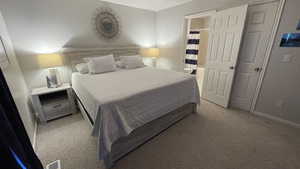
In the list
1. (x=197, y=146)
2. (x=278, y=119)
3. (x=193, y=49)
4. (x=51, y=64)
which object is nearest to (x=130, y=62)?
(x=51, y=64)

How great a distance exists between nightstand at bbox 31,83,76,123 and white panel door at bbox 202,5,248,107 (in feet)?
10.4

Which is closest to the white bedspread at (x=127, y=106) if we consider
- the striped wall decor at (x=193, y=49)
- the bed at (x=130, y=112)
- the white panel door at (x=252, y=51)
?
the bed at (x=130, y=112)

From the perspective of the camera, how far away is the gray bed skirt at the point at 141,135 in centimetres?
151

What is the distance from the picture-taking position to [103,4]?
311cm

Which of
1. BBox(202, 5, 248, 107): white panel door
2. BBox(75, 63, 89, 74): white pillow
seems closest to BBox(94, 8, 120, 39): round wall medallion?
BBox(75, 63, 89, 74): white pillow

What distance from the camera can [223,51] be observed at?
264 centimetres

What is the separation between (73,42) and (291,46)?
13.7ft

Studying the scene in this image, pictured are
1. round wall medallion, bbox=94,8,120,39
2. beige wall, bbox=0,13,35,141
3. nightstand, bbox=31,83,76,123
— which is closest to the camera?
beige wall, bbox=0,13,35,141

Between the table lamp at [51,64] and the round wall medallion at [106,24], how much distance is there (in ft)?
4.11

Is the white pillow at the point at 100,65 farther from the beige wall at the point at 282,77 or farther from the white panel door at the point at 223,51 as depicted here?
the beige wall at the point at 282,77

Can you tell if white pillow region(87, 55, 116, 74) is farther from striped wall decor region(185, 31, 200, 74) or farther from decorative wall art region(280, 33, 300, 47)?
striped wall decor region(185, 31, 200, 74)

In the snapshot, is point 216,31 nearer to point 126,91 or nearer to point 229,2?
point 229,2

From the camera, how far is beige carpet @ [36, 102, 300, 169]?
1509mm

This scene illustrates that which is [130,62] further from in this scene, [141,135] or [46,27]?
[141,135]
